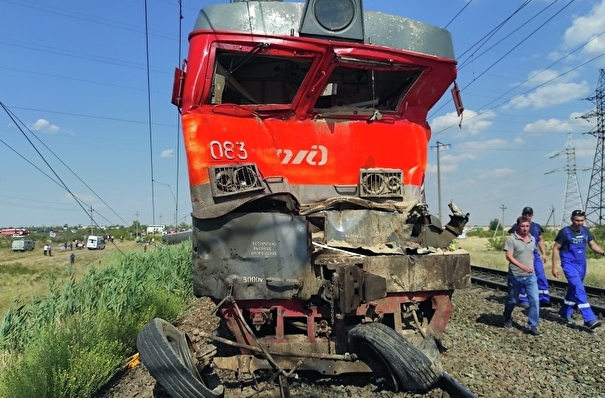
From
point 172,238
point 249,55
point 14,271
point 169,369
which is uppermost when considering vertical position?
point 249,55

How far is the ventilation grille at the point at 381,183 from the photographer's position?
4.94m

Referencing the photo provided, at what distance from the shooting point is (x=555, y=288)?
10.9m

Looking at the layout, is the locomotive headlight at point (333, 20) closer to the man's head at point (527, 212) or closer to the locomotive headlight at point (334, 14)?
the locomotive headlight at point (334, 14)

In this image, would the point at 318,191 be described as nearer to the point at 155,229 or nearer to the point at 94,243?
the point at 155,229

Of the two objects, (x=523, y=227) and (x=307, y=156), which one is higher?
(x=307, y=156)

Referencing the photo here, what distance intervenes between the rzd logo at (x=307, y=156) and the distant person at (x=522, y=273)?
3965 mm

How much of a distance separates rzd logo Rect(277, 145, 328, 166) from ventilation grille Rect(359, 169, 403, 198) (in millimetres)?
456

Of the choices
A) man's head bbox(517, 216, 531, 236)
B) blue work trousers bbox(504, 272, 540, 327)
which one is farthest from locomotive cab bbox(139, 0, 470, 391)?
man's head bbox(517, 216, 531, 236)

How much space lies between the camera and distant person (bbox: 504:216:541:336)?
678cm

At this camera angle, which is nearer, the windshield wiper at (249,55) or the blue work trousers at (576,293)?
the windshield wiper at (249,55)

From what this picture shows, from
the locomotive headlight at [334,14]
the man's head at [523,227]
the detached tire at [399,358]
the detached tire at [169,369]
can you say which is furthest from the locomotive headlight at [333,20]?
the man's head at [523,227]

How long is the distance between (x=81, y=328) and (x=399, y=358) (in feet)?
11.4

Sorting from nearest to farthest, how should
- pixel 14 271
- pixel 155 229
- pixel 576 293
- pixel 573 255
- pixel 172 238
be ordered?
1. pixel 576 293
2. pixel 573 255
3. pixel 155 229
4. pixel 172 238
5. pixel 14 271

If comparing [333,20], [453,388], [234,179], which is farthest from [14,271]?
[453,388]
